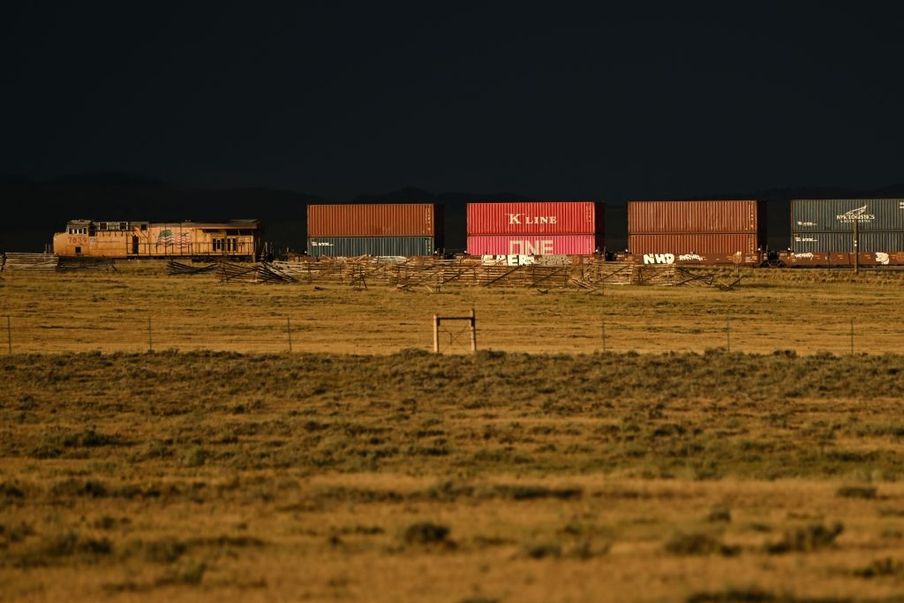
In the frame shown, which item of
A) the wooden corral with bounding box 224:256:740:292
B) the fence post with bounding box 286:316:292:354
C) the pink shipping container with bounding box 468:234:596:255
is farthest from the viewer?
the pink shipping container with bounding box 468:234:596:255

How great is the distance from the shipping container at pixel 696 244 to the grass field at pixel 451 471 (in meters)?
51.4

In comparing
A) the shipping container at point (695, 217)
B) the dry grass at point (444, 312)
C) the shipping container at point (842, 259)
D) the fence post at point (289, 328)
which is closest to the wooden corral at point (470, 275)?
the dry grass at point (444, 312)

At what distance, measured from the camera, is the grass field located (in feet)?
43.8

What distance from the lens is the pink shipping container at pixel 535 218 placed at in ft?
316

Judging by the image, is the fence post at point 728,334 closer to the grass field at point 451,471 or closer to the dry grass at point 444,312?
the dry grass at point 444,312

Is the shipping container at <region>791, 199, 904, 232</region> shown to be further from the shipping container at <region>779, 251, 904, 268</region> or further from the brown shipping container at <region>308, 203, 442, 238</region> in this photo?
the brown shipping container at <region>308, 203, 442, 238</region>

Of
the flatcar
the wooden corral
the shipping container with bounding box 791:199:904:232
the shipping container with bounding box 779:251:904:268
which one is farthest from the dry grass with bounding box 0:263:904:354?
the flatcar

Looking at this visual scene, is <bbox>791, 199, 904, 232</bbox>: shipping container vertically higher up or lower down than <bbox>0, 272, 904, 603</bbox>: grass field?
higher up

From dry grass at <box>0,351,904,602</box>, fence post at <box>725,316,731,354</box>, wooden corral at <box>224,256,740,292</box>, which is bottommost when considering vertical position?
dry grass at <box>0,351,904,602</box>

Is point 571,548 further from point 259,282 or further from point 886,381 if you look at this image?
point 259,282

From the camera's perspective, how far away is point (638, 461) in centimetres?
2106

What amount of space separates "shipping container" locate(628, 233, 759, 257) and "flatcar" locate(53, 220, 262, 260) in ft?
90.6

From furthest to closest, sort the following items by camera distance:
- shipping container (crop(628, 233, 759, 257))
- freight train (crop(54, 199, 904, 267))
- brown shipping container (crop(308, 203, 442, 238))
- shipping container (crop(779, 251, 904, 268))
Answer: brown shipping container (crop(308, 203, 442, 238))
shipping container (crop(628, 233, 759, 257))
freight train (crop(54, 199, 904, 267))
shipping container (crop(779, 251, 904, 268))

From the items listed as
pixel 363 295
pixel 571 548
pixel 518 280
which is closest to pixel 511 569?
pixel 571 548
